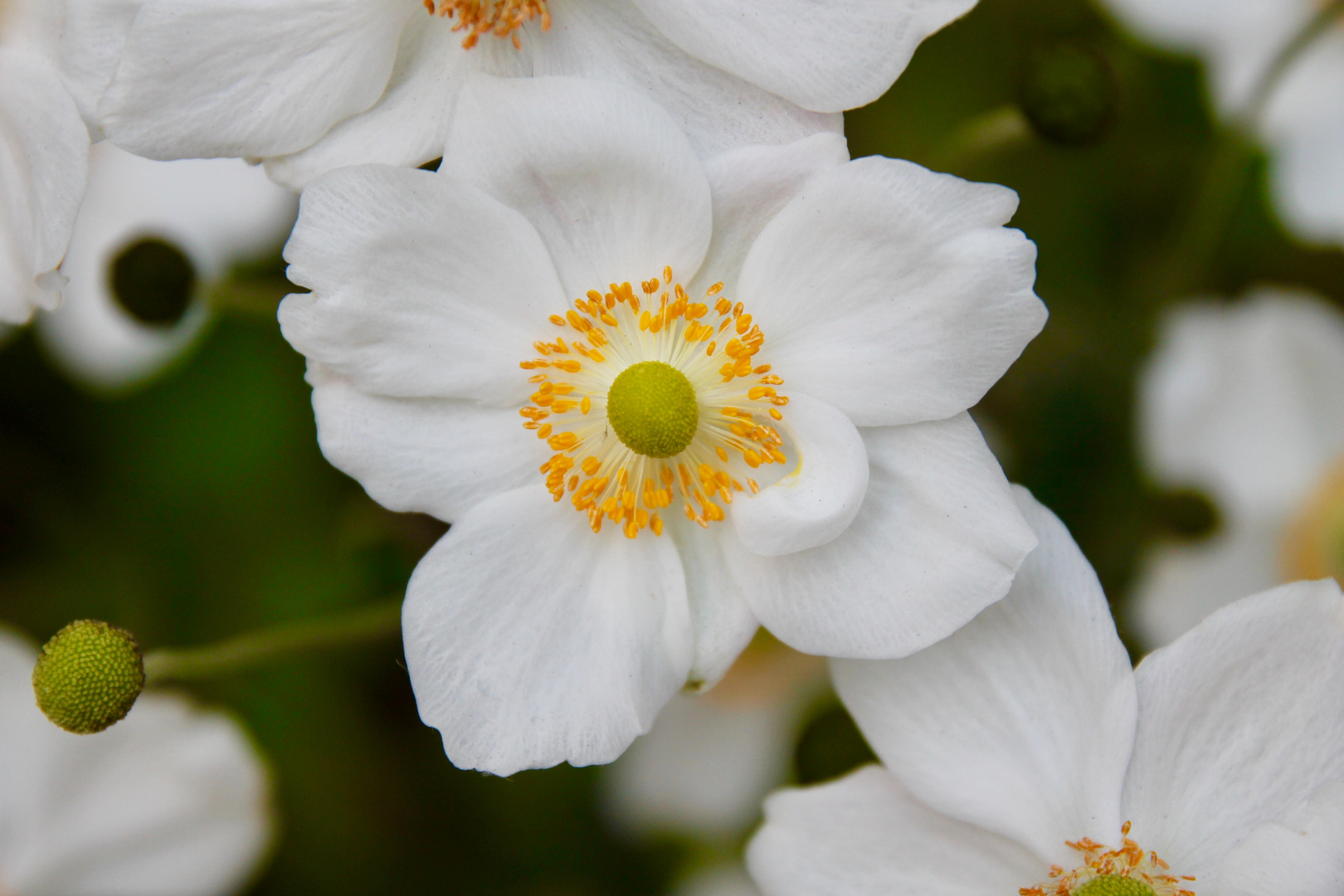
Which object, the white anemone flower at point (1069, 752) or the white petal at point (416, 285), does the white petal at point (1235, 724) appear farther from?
the white petal at point (416, 285)

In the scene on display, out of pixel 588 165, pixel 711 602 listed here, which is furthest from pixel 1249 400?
pixel 588 165

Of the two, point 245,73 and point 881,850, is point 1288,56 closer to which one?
point 881,850

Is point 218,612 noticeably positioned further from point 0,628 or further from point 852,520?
point 852,520

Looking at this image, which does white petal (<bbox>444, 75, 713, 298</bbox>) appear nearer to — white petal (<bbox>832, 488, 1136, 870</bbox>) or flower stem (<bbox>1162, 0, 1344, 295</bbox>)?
white petal (<bbox>832, 488, 1136, 870</bbox>)

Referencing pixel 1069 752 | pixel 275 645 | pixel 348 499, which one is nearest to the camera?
pixel 1069 752

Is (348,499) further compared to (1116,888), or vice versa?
(348,499)

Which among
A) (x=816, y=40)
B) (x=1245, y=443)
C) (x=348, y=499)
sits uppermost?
(x=816, y=40)
